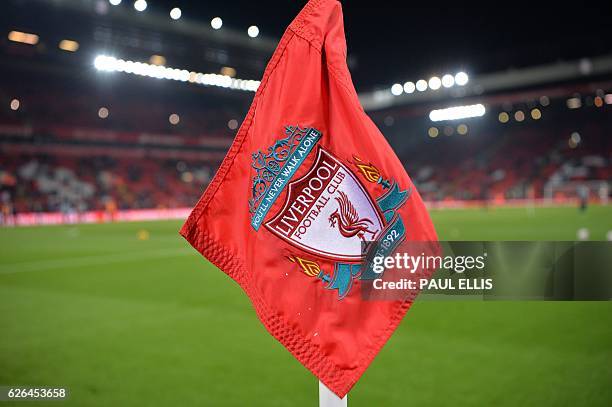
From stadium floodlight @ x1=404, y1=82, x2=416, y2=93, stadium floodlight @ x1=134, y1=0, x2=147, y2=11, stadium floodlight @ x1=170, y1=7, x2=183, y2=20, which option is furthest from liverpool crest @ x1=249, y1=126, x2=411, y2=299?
stadium floodlight @ x1=404, y1=82, x2=416, y2=93

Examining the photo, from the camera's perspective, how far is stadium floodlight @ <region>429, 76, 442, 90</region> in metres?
38.6

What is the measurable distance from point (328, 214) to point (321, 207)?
28 mm

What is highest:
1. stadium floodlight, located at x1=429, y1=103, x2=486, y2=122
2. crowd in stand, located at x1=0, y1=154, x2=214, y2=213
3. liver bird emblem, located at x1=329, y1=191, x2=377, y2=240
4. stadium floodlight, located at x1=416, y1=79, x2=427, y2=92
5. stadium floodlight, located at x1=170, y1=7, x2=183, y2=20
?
stadium floodlight, located at x1=429, y1=103, x2=486, y2=122

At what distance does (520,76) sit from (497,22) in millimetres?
14251

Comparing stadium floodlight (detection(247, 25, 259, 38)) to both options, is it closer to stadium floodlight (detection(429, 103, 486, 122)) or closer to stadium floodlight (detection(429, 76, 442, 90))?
stadium floodlight (detection(429, 76, 442, 90))

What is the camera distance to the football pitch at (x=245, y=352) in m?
3.61

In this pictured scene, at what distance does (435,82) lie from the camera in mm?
39062

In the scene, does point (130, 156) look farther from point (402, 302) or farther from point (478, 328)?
point (402, 302)

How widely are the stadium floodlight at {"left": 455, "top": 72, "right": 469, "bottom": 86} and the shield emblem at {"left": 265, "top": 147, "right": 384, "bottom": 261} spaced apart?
38965 mm

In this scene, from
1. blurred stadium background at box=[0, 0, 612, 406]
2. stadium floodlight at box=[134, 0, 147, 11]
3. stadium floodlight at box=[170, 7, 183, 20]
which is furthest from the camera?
stadium floodlight at box=[170, 7, 183, 20]

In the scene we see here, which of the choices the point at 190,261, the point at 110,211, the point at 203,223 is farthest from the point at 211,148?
the point at 203,223

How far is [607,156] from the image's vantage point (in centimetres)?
4200

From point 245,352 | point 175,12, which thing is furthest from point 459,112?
point 245,352

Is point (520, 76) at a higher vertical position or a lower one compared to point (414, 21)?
higher
